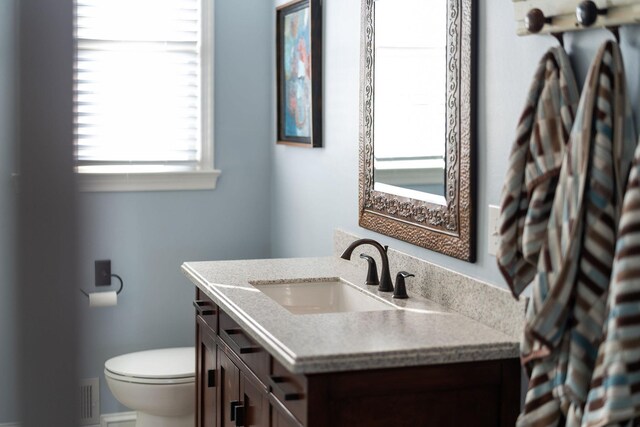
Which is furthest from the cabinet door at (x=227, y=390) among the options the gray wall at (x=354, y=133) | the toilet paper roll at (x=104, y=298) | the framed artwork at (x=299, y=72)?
the framed artwork at (x=299, y=72)

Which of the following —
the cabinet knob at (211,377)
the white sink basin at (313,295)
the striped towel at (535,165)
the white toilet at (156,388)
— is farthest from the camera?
the white toilet at (156,388)

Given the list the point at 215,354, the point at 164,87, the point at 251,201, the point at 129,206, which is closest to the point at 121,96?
the point at 164,87

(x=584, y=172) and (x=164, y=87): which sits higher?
(x=164, y=87)

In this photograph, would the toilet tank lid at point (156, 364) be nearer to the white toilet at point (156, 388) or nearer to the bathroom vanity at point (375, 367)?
the white toilet at point (156, 388)

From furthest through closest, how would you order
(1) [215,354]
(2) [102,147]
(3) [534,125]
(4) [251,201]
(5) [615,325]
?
(4) [251,201] < (2) [102,147] < (1) [215,354] < (3) [534,125] < (5) [615,325]

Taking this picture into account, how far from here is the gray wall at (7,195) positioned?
0.44m

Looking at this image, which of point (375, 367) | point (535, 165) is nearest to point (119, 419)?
point (375, 367)

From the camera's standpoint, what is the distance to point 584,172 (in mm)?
1588

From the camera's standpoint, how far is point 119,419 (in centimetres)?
384

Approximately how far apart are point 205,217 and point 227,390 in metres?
1.44

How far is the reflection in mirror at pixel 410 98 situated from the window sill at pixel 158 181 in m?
1.31

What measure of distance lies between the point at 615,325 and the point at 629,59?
0.52 metres

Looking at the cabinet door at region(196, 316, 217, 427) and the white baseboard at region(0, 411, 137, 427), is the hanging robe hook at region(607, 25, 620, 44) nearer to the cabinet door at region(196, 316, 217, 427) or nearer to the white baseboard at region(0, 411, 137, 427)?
the cabinet door at region(196, 316, 217, 427)

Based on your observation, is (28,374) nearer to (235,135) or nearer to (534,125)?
(534,125)
